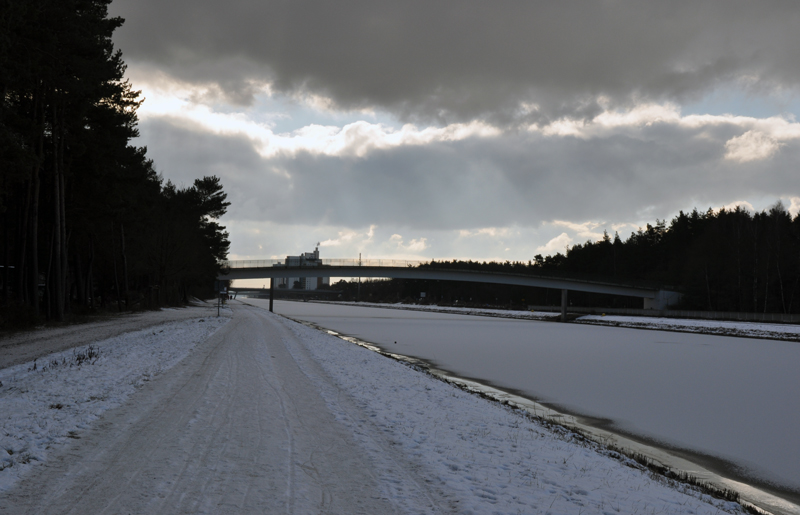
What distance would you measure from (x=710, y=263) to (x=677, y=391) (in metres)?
74.1

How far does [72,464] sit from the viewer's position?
6480mm

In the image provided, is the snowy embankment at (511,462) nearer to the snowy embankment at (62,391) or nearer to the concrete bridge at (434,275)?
the snowy embankment at (62,391)

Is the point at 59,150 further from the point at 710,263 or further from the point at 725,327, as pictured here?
the point at 710,263

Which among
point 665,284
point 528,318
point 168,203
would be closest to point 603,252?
point 665,284

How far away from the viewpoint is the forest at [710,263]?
70.4 metres

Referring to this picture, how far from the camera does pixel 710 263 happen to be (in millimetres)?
80875

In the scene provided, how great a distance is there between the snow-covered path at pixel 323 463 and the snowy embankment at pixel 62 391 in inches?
12.2

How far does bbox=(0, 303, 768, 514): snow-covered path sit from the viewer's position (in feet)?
18.6

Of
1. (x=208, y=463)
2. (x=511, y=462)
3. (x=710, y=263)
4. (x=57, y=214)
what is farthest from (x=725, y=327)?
(x=208, y=463)

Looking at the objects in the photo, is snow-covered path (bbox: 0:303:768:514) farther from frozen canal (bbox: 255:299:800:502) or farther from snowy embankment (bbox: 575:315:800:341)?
snowy embankment (bbox: 575:315:800:341)

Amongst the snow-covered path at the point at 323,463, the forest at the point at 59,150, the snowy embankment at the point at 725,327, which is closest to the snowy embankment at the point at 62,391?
the snow-covered path at the point at 323,463

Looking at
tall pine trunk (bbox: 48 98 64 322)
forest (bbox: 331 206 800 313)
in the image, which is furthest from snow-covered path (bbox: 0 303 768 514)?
forest (bbox: 331 206 800 313)

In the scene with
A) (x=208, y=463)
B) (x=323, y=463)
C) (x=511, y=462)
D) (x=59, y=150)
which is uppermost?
(x=59, y=150)

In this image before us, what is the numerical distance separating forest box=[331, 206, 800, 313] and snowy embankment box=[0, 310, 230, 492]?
7427 cm
